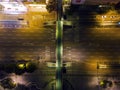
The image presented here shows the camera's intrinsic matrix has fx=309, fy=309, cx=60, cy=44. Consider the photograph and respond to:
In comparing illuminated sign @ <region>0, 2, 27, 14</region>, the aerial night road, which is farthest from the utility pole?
illuminated sign @ <region>0, 2, 27, 14</region>

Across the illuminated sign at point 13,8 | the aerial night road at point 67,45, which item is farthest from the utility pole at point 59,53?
the illuminated sign at point 13,8

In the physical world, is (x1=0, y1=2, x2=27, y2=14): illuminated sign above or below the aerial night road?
above

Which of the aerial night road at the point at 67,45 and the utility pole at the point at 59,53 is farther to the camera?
the aerial night road at the point at 67,45

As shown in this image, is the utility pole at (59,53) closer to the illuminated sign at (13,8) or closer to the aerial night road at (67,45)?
the aerial night road at (67,45)

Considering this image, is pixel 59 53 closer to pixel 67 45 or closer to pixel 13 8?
pixel 67 45

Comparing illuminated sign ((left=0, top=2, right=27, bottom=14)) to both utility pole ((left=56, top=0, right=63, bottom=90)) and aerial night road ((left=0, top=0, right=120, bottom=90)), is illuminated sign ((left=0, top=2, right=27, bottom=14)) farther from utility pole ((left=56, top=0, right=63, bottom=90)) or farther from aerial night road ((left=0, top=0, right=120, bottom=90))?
utility pole ((left=56, top=0, right=63, bottom=90))

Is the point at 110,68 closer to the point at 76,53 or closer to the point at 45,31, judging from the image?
the point at 76,53

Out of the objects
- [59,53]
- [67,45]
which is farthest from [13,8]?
[59,53]

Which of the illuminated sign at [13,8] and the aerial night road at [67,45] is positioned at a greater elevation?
the illuminated sign at [13,8]

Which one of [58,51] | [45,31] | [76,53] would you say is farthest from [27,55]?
[58,51]
